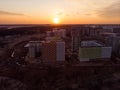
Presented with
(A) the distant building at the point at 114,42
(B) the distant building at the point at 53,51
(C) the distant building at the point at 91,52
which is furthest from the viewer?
(A) the distant building at the point at 114,42

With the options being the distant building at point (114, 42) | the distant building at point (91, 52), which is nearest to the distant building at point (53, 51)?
the distant building at point (91, 52)

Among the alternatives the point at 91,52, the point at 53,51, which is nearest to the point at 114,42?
the point at 91,52

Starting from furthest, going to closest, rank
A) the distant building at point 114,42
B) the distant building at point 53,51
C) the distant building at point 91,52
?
the distant building at point 114,42 < the distant building at point 91,52 < the distant building at point 53,51

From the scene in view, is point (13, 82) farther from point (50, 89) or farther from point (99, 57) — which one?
point (99, 57)

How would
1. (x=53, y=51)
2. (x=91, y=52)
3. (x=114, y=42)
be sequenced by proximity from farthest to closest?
1. (x=114, y=42)
2. (x=91, y=52)
3. (x=53, y=51)

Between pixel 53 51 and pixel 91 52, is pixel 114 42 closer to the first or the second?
pixel 91 52

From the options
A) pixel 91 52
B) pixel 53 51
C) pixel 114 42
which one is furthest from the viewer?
pixel 114 42

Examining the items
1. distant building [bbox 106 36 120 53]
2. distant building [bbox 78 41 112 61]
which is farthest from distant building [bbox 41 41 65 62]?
distant building [bbox 106 36 120 53]

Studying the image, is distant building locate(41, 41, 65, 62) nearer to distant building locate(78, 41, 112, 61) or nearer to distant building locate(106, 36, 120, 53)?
distant building locate(78, 41, 112, 61)

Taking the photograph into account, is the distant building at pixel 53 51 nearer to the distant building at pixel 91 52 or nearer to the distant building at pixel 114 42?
the distant building at pixel 91 52

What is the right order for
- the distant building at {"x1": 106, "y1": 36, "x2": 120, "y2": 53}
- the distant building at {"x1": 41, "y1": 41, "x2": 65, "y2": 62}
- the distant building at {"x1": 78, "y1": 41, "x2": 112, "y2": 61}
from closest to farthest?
the distant building at {"x1": 41, "y1": 41, "x2": 65, "y2": 62} → the distant building at {"x1": 78, "y1": 41, "x2": 112, "y2": 61} → the distant building at {"x1": 106, "y1": 36, "x2": 120, "y2": 53}

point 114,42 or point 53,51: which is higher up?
point 114,42
